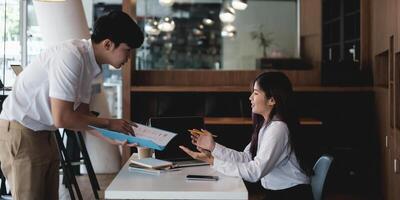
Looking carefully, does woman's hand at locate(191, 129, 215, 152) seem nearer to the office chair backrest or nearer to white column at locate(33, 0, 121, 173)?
the office chair backrest

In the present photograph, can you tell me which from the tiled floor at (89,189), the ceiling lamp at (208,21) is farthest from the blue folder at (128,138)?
the ceiling lamp at (208,21)

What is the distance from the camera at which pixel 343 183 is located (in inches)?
235

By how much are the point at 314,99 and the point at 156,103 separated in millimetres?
1868

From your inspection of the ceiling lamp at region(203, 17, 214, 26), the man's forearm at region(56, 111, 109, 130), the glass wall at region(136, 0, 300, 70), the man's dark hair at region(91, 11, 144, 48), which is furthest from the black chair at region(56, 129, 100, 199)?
the ceiling lamp at region(203, 17, 214, 26)

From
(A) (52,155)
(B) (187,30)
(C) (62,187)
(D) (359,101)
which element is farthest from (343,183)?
(B) (187,30)

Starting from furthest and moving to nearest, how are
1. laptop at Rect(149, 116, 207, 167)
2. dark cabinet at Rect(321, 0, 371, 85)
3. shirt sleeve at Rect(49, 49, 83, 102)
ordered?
dark cabinet at Rect(321, 0, 371, 85), laptop at Rect(149, 116, 207, 167), shirt sleeve at Rect(49, 49, 83, 102)

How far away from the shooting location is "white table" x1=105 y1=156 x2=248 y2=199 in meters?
2.18

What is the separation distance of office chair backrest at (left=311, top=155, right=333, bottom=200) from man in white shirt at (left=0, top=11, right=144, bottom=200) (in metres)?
0.99

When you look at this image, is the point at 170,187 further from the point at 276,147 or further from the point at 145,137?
the point at 276,147

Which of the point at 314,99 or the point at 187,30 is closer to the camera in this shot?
the point at 314,99

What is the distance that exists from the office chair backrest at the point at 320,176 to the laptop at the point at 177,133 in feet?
2.05

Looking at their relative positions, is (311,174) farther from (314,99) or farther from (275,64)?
(275,64)

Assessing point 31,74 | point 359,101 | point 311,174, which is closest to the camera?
point 31,74

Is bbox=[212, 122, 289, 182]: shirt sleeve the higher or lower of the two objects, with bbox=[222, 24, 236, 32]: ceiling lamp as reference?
lower
